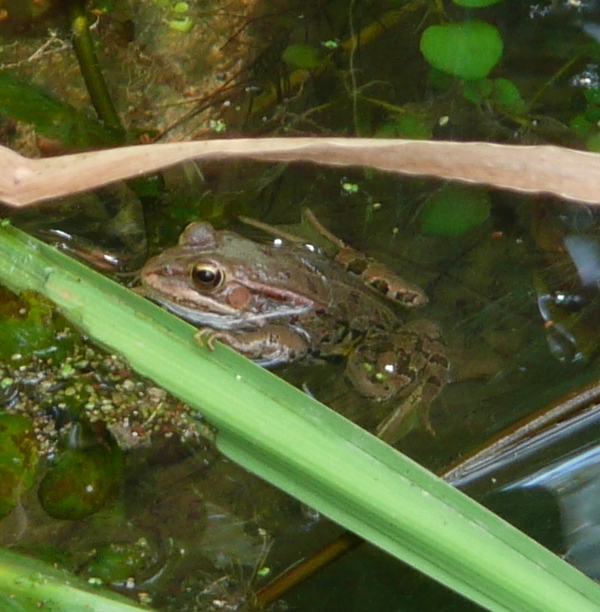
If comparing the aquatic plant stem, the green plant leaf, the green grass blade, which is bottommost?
the green grass blade

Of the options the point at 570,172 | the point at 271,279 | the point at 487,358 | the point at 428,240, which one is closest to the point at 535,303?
the point at 487,358

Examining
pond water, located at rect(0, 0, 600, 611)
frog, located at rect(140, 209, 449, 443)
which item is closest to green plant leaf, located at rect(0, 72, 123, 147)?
pond water, located at rect(0, 0, 600, 611)

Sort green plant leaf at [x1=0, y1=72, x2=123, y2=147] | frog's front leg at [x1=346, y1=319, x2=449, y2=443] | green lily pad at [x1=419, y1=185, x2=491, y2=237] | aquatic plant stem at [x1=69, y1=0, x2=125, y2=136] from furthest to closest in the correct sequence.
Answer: green lily pad at [x1=419, y1=185, x2=491, y2=237]
frog's front leg at [x1=346, y1=319, x2=449, y2=443]
aquatic plant stem at [x1=69, y1=0, x2=125, y2=136]
green plant leaf at [x1=0, y1=72, x2=123, y2=147]

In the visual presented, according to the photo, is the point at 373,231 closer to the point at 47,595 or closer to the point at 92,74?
the point at 92,74

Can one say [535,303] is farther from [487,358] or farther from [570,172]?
[570,172]

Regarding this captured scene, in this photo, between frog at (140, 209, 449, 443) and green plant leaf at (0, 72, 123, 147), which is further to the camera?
frog at (140, 209, 449, 443)

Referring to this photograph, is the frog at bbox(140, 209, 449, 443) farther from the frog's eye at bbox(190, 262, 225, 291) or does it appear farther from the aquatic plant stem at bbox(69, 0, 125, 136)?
the aquatic plant stem at bbox(69, 0, 125, 136)

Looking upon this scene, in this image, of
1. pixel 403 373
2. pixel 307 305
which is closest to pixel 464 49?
pixel 307 305
